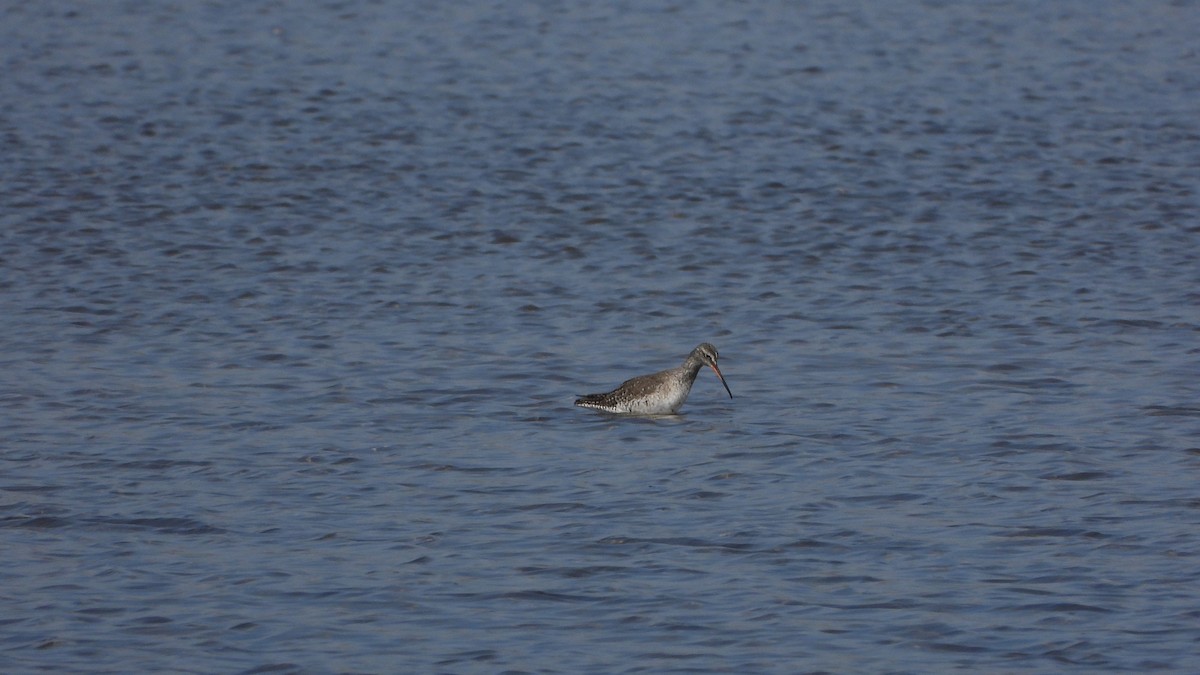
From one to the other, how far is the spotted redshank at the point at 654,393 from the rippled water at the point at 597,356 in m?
0.20

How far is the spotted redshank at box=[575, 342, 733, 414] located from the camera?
16172mm

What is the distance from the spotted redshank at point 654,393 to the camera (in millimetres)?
16172

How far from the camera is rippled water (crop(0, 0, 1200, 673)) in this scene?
11523 mm

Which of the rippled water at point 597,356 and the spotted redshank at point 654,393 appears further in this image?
the spotted redshank at point 654,393

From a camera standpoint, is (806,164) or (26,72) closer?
(806,164)

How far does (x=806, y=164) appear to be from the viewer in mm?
27500

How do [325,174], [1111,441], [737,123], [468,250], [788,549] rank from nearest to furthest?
[788,549] < [1111,441] < [468,250] < [325,174] < [737,123]

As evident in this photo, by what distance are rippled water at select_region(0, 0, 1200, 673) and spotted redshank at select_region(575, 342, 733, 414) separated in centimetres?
20

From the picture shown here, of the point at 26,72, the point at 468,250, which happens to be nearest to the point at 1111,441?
the point at 468,250

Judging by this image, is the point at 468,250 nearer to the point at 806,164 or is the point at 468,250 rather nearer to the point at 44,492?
the point at 806,164

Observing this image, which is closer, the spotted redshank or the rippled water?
the rippled water

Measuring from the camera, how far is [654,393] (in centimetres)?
1627

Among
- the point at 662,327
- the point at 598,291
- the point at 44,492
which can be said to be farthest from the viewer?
the point at 598,291

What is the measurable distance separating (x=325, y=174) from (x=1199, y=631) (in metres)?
17.9
